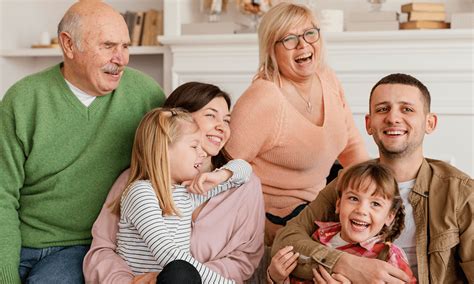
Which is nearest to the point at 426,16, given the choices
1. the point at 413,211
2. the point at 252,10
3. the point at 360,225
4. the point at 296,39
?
the point at 252,10

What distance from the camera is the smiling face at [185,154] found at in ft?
6.96


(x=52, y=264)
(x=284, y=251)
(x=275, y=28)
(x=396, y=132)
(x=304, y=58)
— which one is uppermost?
(x=275, y=28)

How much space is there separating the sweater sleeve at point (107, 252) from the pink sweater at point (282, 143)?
→ 0.42m

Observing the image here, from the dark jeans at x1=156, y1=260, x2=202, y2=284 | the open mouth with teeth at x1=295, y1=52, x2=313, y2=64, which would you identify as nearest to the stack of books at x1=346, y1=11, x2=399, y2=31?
the open mouth with teeth at x1=295, y1=52, x2=313, y2=64

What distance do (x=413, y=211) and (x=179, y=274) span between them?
68 centimetres

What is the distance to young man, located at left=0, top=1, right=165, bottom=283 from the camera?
7.32 ft

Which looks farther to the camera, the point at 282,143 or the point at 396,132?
the point at 282,143

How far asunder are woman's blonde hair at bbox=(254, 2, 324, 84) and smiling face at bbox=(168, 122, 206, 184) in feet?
1.56

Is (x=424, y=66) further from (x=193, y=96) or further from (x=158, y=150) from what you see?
(x=158, y=150)

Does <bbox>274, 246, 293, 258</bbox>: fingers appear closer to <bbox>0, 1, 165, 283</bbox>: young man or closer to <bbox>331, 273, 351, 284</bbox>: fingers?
<bbox>331, 273, 351, 284</bbox>: fingers

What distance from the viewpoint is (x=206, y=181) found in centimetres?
212

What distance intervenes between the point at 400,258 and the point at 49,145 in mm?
1142

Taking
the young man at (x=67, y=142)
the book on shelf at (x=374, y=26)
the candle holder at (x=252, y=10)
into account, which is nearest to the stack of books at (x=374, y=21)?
the book on shelf at (x=374, y=26)

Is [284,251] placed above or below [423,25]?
below
